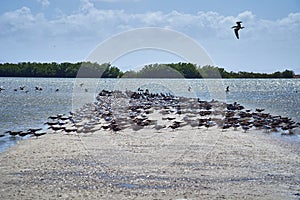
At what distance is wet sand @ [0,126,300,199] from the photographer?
10.3 metres

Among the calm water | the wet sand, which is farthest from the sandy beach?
the calm water

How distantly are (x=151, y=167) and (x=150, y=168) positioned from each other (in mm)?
136

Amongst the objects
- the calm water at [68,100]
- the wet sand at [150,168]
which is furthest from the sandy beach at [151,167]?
the calm water at [68,100]

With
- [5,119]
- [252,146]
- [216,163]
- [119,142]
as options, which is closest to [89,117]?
[5,119]

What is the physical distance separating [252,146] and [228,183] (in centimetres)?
610

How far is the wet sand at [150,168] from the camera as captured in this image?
10312 millimetres

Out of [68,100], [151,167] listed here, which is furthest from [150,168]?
[68,100]

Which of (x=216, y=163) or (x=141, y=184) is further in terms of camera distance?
(x=216, y=163)

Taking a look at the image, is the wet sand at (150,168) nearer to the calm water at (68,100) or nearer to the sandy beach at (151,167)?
the sandy beach at (151,167)

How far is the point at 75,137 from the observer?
19375 millimetres

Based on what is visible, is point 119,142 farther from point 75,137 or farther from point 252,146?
point 252,146

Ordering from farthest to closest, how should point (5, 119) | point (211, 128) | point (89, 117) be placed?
point (5, 119) → point (89, 117) → point (211, 128)

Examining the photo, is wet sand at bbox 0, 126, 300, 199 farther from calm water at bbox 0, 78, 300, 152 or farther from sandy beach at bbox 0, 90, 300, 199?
calm water at bbox 0, 78, 300, 152

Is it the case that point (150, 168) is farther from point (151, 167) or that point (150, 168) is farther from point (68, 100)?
point (68, 100)
